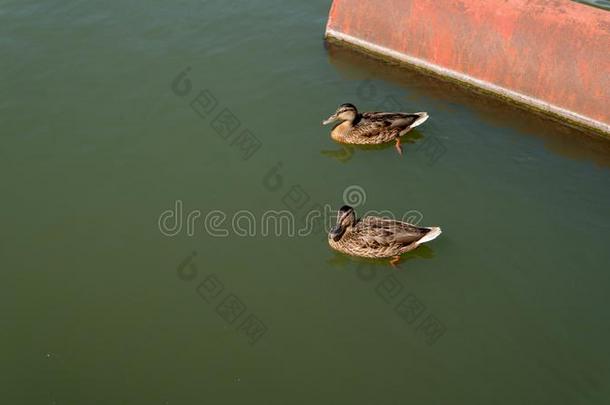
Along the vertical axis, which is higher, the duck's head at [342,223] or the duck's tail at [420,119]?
the duck's tail at [420,119]

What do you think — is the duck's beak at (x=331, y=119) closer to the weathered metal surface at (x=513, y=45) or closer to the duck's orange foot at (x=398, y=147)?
the duck's orange foot at (x=398, y=147)

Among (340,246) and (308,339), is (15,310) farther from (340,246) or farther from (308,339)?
(340,246)

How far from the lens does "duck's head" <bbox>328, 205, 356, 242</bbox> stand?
7070 mm

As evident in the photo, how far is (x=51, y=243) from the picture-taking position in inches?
287

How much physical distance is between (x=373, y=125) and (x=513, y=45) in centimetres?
244

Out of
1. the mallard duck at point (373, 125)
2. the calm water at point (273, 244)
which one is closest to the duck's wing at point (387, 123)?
the mallard duck at point (373, 125)

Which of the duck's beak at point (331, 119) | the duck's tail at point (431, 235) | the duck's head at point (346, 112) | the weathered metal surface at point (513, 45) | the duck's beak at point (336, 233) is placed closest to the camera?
the duck's tail at point (431, 235)

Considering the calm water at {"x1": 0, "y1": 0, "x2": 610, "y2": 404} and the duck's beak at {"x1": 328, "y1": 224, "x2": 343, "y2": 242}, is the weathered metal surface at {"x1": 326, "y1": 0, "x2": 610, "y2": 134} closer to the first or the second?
the calm water at {"x1": 0, "y1": 0, "x2": 610, "y2": 404}

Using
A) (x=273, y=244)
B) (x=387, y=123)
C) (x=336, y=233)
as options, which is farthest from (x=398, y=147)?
(x=273, y=244)

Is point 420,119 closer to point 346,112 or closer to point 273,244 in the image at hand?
point 346,112

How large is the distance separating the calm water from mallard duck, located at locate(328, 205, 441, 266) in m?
0.22

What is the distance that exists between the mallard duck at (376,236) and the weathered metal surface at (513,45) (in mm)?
3323

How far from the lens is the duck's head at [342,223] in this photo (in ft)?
23.2

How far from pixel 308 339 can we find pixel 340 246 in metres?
1.37
